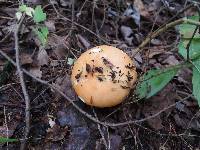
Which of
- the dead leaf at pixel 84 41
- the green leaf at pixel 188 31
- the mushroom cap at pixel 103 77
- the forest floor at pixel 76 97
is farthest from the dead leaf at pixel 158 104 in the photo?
the dead leaf at pixel 84 41

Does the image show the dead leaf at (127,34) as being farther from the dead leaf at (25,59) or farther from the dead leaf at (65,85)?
the dead leaf at (25,59)

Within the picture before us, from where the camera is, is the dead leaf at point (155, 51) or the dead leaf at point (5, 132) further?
the dead leaf at point (155, 51)

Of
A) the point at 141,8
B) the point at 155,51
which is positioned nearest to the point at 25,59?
the point at 155,51

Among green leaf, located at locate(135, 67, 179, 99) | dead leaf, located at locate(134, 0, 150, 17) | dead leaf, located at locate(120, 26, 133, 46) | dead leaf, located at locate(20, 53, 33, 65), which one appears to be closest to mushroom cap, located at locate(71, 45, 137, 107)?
green leaf, located at locate(135, 67, 179, 99)

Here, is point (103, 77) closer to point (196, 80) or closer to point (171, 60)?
point (196, 80)

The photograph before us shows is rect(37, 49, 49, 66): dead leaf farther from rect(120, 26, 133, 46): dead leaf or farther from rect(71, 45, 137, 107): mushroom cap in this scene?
rect(120, 26, 133, 46): dead leaf

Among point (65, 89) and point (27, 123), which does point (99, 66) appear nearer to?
point (65, 89)

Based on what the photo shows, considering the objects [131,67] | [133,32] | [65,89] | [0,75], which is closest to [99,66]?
[131,67]
